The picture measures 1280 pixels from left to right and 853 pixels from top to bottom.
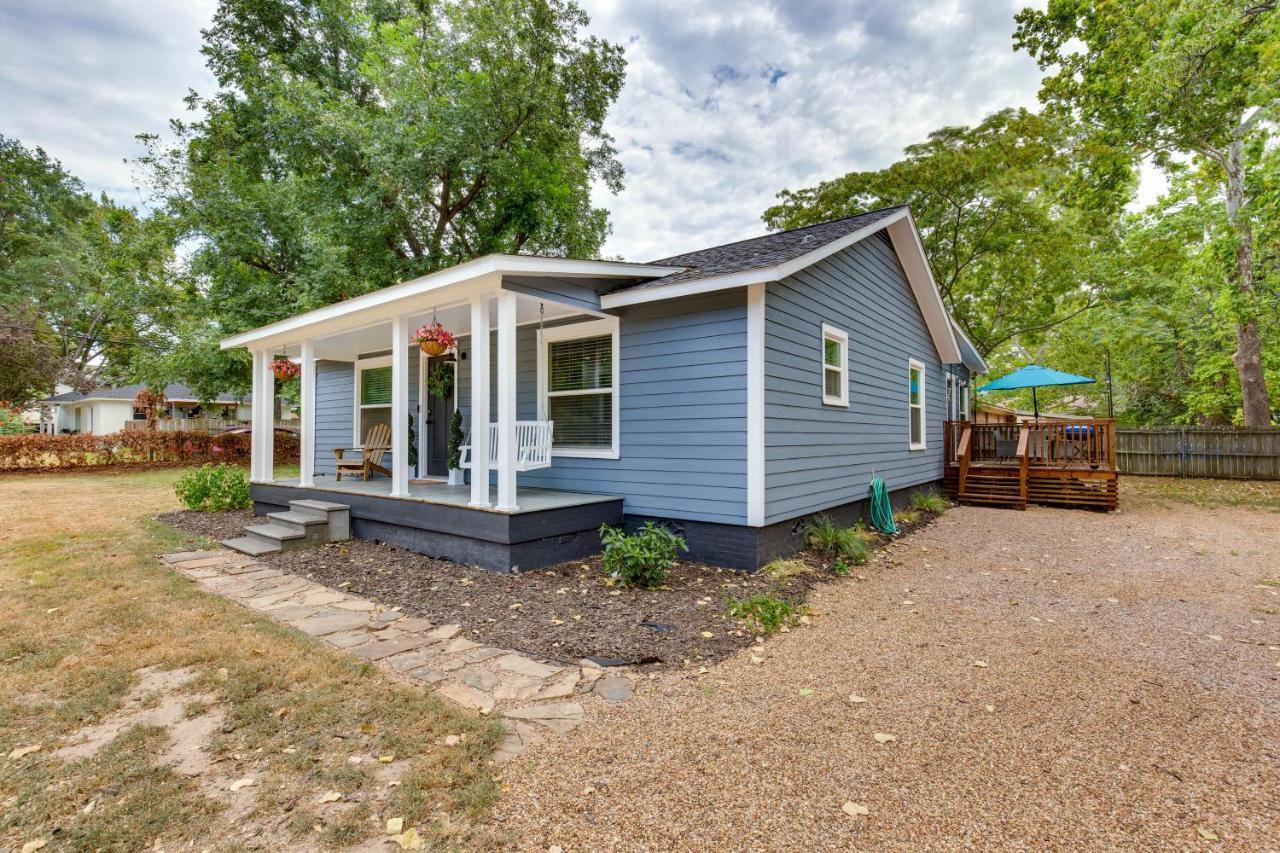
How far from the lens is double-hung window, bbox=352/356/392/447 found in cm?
927

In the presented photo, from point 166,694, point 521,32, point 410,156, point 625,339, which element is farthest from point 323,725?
point 521,32

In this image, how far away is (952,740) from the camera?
2.48 m

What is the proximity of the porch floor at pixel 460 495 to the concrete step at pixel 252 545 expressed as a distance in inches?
38.0

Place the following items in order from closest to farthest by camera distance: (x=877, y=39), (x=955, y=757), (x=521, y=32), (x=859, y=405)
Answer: (x=955, y=757)
(x=859, y=405)
(x=877, y=39)
(x=521, y=32)

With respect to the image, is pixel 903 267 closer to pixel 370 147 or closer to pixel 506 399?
pixel 506 399

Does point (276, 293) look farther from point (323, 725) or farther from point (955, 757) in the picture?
point (955, 757)

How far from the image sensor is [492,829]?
1886mm

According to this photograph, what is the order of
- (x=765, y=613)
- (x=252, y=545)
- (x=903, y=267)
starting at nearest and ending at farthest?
(x=765, y=613)
(x=252, y=545)
(x=903, y=267)

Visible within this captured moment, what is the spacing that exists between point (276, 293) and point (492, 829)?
13.6m

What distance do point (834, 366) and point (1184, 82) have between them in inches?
275

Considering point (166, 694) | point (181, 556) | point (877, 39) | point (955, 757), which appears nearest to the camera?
point (955, 757)

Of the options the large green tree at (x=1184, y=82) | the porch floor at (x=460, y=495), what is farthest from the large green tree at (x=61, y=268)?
the large green tree at (x=1184, y=82)

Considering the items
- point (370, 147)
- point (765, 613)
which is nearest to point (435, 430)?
point (765, 613)

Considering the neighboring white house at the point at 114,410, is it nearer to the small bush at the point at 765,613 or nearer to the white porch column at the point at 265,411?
the white porch column at the point at 265,411
